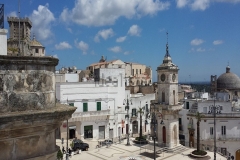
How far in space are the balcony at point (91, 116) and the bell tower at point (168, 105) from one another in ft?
31.6

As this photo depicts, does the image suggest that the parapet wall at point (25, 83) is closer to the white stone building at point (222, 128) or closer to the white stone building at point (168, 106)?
the white stone building at point (168, 106)

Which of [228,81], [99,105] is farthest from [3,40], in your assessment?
[228,81]

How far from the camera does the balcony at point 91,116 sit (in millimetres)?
35625

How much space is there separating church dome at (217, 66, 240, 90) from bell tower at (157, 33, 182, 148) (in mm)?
34212

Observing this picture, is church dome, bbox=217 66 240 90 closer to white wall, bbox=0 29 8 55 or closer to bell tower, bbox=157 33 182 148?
bell tower, bbox=157 33 182 148

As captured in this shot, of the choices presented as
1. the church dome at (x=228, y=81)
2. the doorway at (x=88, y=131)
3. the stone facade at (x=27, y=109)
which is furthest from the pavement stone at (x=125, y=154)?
the church dome at (x=228, y=81)

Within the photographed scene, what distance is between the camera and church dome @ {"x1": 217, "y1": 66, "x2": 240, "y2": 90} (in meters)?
60.3

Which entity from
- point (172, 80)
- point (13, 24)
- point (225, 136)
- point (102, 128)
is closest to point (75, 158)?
point (102, 128)

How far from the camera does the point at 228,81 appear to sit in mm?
60812

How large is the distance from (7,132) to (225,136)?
36.9 m

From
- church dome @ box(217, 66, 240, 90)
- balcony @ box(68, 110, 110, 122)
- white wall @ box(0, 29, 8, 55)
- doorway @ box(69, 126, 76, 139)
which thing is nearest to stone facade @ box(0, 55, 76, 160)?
white wall @ box(0, 29, 8, 55)

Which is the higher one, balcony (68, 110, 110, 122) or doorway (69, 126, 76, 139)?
balcony (68, 110, 110, 122)

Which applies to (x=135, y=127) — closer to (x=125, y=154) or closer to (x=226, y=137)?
(x=125, y=154)

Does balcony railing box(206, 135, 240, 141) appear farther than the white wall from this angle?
Yes
